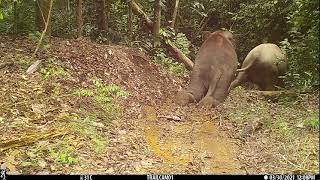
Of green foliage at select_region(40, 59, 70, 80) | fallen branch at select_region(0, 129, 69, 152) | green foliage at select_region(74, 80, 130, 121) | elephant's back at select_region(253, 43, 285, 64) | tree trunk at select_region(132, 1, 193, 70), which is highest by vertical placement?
tree trunk at select_region(132, 1, 193, 70)

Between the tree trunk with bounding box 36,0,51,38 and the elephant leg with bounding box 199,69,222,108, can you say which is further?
the tree trunk with bounding box 36,0,51,38

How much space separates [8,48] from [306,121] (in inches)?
268

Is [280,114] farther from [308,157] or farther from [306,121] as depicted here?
[308,157]

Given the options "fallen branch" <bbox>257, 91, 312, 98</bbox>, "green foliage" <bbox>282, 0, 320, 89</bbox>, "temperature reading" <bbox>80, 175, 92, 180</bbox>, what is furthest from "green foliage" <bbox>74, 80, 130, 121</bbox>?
"green foliage" <bbox>282, 0, 320, 89</bbox>

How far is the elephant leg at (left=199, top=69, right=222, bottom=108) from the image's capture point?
9242 mm

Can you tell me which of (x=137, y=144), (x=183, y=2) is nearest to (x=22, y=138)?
(x=137, y=144)

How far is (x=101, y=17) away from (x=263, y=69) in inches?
179

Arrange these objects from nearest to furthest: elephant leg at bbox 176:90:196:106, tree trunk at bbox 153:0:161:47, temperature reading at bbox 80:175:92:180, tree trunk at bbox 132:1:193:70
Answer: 1. temperature reading at bbox 80:175:92:180
2. elephant leg at bbox 176:90:196:106
3. tree trunk at bbox 153:0:161:47
4. tree trunk at bbox 132:1:193:70

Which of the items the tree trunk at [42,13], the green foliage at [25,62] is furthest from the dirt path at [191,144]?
the tree trunk at [42,13]

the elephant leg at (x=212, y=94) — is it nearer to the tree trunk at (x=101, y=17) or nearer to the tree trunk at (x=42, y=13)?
the tree trunk at (x=42, y=13)

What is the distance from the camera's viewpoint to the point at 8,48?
10.5 metres

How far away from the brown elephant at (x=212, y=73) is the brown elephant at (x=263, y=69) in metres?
0.98

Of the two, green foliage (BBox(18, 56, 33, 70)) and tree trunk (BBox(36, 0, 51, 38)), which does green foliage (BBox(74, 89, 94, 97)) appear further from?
tree trunk (BBox(36, 0, 51, 38))

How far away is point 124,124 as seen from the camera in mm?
7797
